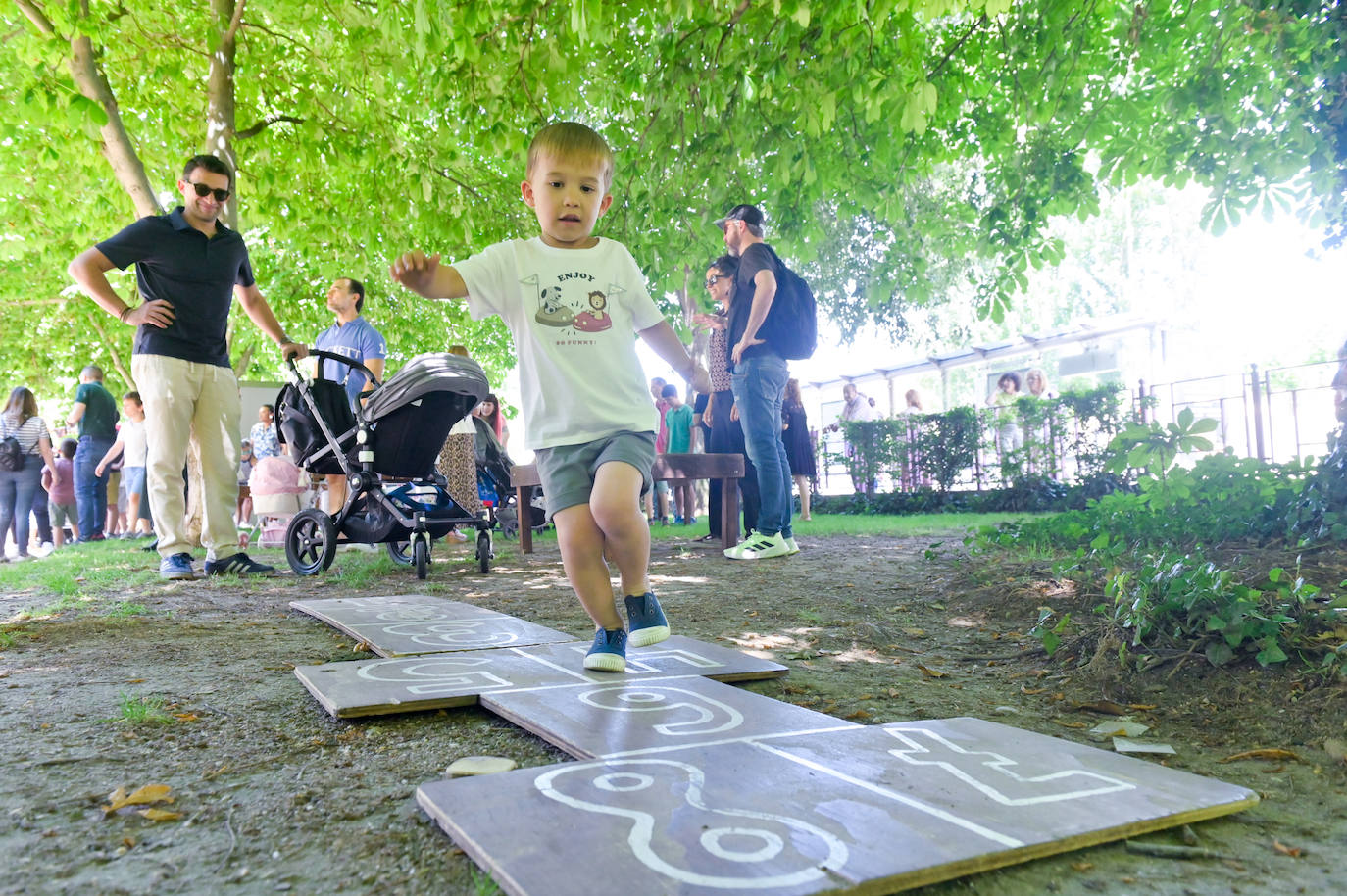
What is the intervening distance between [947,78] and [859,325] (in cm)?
1592

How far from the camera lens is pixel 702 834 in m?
1.58

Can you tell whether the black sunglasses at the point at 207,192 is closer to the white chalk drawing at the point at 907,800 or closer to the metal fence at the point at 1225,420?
the white chalk drawing at the point at 907,800

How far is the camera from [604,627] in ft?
10.2

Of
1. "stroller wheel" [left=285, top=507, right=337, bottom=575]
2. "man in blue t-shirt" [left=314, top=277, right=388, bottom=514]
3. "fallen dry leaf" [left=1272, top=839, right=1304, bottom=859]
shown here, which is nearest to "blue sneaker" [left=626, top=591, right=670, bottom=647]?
"fallen dry leaf" [left=1272, top=839, right=1304, bottom=859]

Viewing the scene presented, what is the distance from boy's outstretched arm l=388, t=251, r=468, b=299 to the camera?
2914 millimetres

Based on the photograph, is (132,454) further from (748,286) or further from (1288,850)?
(1288,850)

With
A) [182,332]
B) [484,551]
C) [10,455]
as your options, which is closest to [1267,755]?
[484,551]

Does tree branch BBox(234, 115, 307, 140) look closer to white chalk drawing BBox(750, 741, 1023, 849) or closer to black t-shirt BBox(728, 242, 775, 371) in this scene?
black t-shirt BBox(728, 242, 775, 371)

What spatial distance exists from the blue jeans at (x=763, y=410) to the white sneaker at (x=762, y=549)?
1.43ft

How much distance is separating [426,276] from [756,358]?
390cm

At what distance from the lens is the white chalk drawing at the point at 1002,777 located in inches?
70.7

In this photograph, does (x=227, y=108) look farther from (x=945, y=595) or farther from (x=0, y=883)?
(x=0, y=883)

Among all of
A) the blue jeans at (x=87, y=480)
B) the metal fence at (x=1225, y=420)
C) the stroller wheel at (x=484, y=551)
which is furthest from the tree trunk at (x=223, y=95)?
the metal fence at (x=1225, y=420)

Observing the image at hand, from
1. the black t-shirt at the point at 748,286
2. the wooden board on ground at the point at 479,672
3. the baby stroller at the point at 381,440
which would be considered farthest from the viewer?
the black t-shirt at the point at 748,286
